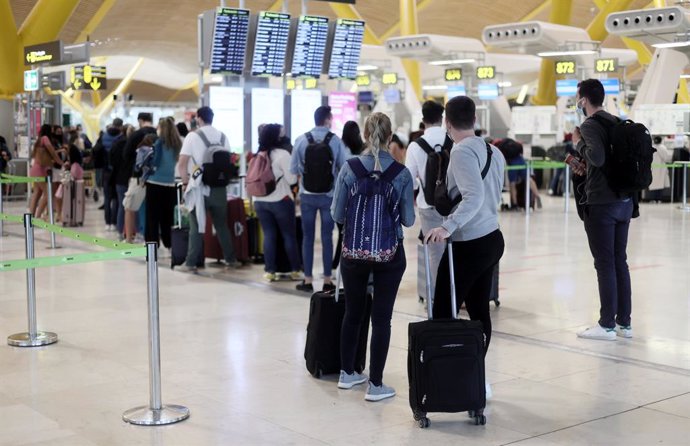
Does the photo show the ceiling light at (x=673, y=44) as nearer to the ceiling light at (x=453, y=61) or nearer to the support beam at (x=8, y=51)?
the ceiling light at (x=453, y=61)

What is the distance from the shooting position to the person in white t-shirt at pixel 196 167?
374 inches

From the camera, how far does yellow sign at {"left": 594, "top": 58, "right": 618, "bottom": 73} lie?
77.7 feet

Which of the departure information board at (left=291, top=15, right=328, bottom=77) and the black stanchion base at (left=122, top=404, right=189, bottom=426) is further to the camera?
the departure information board at (left=291, top=15, right=328, bottom=77)

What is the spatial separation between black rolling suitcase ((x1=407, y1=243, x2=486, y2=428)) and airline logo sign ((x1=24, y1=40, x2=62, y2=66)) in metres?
16.6

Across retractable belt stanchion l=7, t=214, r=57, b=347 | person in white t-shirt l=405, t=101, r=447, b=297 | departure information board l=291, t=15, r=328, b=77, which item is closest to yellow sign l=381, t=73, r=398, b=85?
departure information board l=291, t=15, r=328, b=77

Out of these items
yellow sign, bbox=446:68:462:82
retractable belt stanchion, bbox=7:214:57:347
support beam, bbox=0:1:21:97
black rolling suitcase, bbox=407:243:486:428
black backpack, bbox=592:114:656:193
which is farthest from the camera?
yellow sign, bbox=446:68:462:82

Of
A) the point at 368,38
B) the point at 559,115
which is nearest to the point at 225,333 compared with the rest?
the point at 559,115

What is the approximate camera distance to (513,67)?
39.0 m

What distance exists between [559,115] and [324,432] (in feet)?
66.9

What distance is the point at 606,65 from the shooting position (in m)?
23.8

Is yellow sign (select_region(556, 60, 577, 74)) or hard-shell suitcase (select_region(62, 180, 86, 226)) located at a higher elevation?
yellow sign (select_region(556, 60, 577, 74))

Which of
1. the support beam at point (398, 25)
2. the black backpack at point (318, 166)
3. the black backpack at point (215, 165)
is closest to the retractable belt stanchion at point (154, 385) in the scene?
the black backpack at point (318, 166)

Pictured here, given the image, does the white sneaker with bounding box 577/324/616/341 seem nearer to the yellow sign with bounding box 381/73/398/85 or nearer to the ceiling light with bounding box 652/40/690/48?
the ceiling light with bounding box 652/40/690/48

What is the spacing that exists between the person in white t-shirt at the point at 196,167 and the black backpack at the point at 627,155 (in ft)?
14.5
